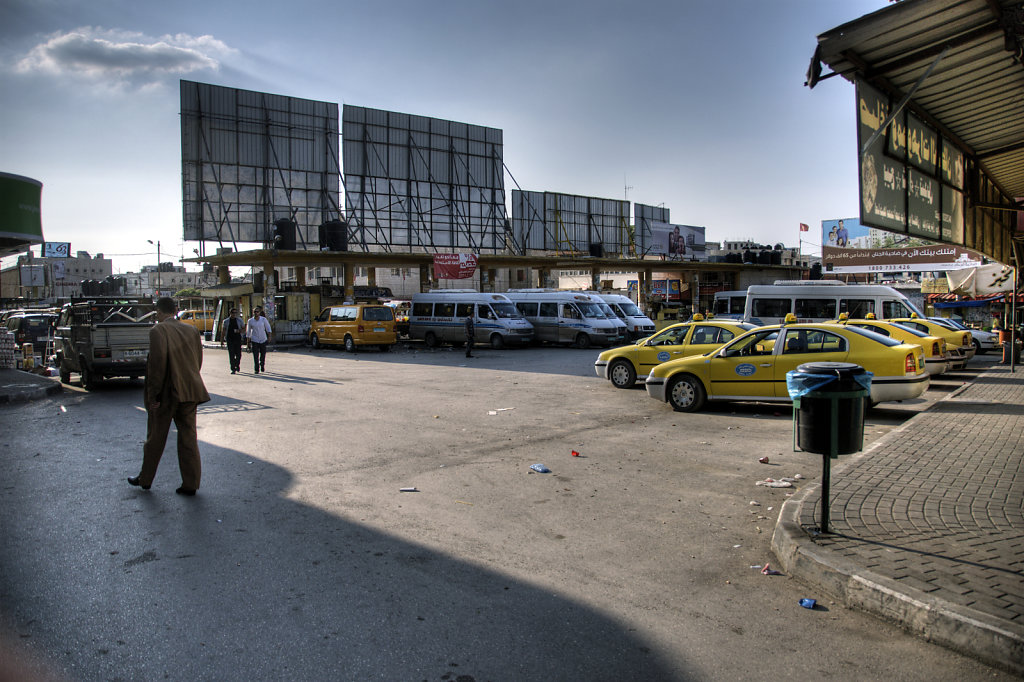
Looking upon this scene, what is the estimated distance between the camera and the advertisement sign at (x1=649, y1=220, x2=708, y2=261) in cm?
5603

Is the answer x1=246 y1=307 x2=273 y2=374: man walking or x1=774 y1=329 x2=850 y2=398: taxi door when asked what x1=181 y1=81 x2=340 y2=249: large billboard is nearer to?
x1=246 y1=307 x2=273 y2=374: man walking

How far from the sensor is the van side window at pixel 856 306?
67.1 ft

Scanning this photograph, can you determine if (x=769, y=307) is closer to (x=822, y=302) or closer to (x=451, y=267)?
(x=822, y=302)

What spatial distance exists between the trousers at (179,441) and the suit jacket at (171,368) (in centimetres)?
10

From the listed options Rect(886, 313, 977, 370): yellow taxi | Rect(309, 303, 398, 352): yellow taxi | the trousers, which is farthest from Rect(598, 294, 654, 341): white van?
the trousers

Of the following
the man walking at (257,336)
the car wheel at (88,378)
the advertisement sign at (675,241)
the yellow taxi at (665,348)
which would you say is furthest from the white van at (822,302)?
the advertisement sign at (675,241)

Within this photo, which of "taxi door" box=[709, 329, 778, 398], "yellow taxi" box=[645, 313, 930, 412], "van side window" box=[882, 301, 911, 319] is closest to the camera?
"yellow taxi" box=[645, 313, 930, 412]

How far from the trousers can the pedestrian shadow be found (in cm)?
52

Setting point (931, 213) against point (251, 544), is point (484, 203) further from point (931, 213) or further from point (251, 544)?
point (251, 544)

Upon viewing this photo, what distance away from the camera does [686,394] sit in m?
11.3

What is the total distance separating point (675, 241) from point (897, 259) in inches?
659

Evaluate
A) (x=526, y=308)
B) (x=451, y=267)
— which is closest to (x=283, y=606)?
(x=526, y=308)

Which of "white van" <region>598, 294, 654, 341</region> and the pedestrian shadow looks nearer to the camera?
the pedestrian shadow

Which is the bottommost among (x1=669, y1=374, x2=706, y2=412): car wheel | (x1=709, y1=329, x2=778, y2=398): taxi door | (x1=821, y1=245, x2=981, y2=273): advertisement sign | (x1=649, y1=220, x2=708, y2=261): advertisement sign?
(x1=669, y1=374, x2=706, y2=412): car wheel
